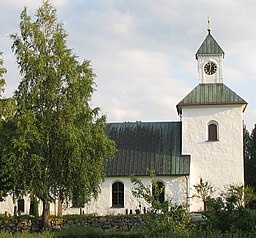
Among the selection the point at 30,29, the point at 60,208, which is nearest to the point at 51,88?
the point at 30,29

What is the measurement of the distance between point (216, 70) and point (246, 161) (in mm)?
16994

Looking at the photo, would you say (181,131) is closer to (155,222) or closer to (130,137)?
(130,137)

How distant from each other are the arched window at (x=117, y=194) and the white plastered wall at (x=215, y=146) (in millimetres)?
4875

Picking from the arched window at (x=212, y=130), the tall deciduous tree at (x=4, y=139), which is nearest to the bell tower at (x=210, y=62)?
the arched window at (x=212, y=130)

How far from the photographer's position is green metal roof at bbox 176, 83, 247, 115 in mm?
38750

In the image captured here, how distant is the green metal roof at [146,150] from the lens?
37.8 m

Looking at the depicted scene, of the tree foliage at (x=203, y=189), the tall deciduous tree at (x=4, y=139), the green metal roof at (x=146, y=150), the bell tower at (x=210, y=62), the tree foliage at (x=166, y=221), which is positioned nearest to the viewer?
the tree foliage at (x=166, y=221)

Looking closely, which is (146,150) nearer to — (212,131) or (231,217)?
(212,131)

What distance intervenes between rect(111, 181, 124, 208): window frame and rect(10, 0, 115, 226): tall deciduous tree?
31.9ft

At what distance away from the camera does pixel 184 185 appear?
123ft

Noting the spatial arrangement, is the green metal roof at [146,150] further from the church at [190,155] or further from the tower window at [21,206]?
the tower window at [21,206]

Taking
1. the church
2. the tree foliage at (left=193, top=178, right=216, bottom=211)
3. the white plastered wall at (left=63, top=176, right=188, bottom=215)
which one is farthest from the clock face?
the white plastered wall at (left=63, top=176, right=188, bottom=215)

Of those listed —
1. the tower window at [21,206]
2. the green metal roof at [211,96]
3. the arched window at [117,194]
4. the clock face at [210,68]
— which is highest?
the clock face at [210,68]

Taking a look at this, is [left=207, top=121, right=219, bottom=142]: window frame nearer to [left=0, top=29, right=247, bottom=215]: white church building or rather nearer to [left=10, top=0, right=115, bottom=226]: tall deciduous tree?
[left=0, top=29, right=247, bottom=215]: white church building
